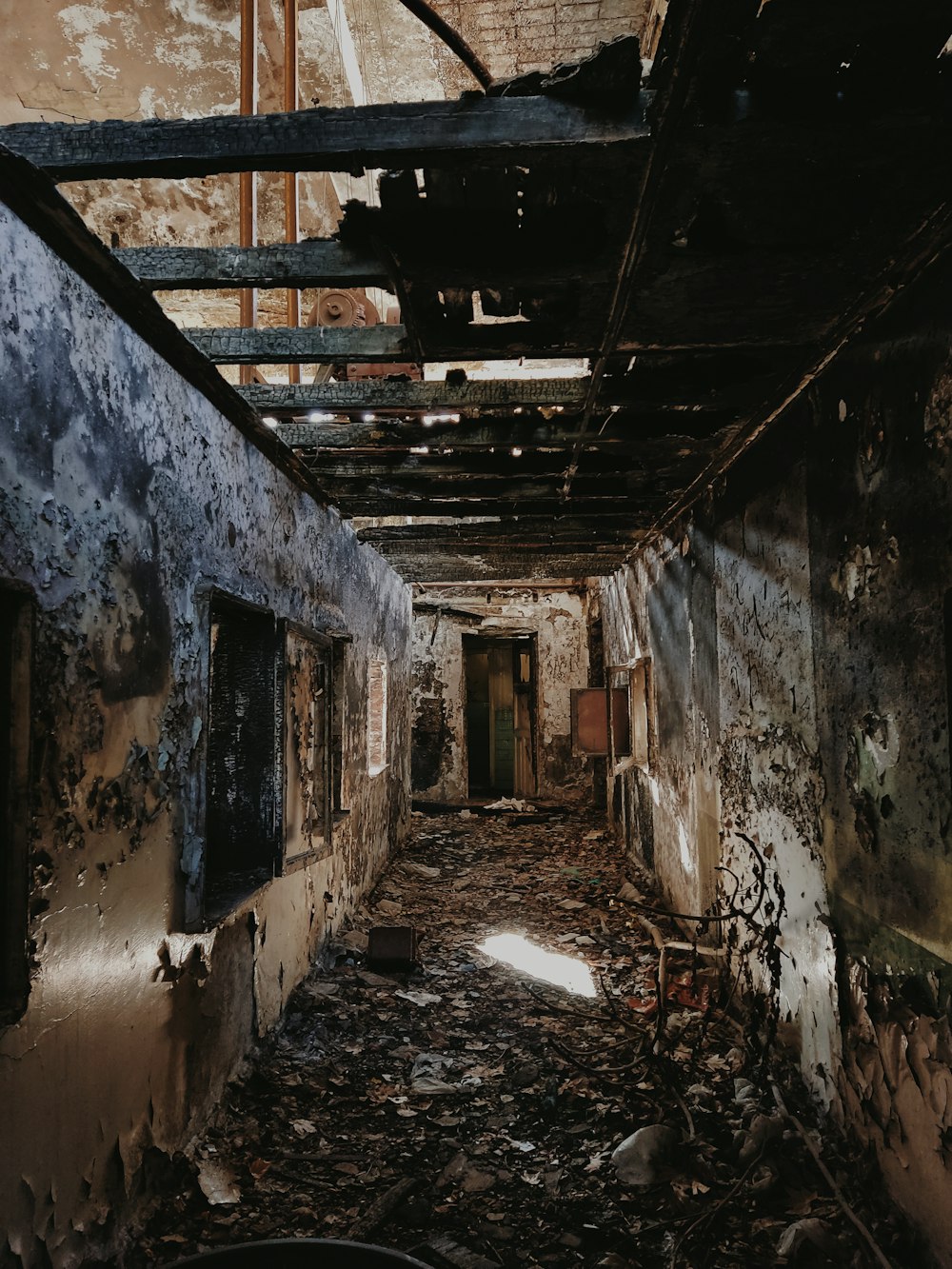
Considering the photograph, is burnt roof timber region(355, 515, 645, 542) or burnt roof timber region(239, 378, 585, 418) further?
burnt roof timber region(355, 515, 645, 542)

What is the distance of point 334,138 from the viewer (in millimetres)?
1642

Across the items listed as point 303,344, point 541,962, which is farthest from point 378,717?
point 303,344

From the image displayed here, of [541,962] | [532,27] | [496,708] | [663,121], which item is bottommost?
[541,962]

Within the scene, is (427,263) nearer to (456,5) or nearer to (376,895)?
(456,5)

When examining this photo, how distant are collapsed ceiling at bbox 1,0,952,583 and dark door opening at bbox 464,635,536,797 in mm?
9945

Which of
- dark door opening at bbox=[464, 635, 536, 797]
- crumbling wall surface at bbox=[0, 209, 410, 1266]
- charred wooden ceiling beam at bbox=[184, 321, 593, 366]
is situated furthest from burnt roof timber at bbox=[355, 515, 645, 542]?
dark door opening at bbox=[464, 635, 536, 797]

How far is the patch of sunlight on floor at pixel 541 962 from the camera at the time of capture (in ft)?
14.6

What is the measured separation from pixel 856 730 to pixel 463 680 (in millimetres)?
8534

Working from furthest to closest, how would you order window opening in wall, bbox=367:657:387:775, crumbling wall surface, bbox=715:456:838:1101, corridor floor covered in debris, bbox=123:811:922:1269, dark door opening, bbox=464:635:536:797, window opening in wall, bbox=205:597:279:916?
dark door opening, bbox=464:635:536:797 < window opening in wall, bbox=367:657:387:775 < window opening in wall, bbox=205:597:279:916 < crumbling wall surface, bbox=715:456:838:1101 < corridor floor covered in debris, bbox=123:811:922:1269

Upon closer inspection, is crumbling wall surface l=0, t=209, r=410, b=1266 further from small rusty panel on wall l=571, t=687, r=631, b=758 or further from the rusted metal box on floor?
small rusty panel on wall l=571, t=687, r=631, b=758

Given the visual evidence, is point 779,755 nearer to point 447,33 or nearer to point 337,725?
point 337,725

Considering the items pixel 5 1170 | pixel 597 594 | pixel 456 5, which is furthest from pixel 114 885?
pixel 597 594

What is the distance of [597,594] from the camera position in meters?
10.1

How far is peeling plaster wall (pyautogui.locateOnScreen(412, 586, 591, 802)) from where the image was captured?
416 inches
